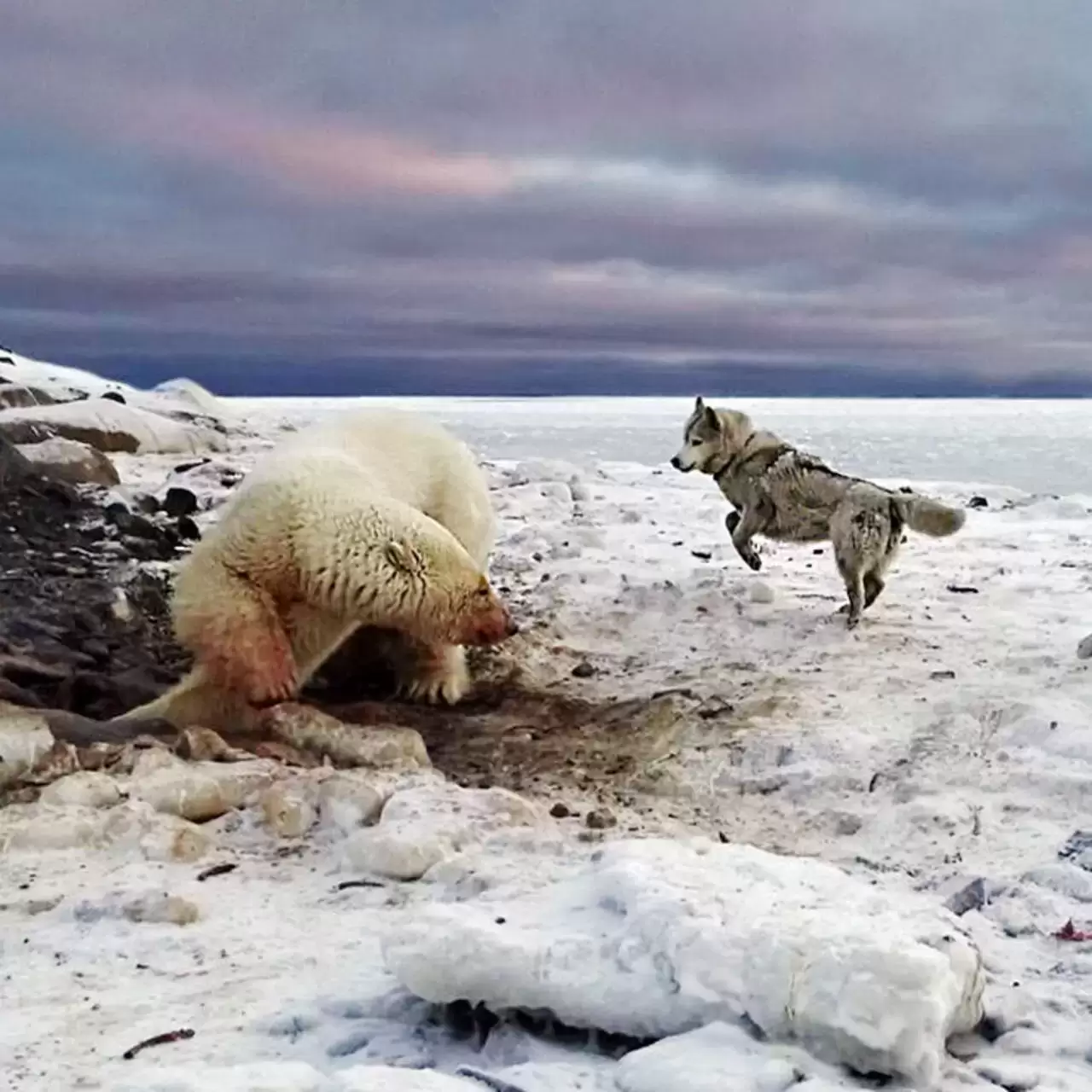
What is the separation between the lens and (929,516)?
7859 mm

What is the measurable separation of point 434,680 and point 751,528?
9.71 ft

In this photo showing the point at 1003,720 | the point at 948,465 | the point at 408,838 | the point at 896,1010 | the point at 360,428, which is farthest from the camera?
the point at 948,465

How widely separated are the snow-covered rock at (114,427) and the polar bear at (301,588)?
30.6 feet

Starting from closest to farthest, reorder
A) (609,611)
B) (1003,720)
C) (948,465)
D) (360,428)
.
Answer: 1. (1003,720)
2. (360,428)
3. (609,611)
4. (948,465)

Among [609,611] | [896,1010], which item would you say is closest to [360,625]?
[609,611]

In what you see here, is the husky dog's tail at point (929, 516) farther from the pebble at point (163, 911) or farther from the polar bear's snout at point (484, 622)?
the pebble at point (163, 911)

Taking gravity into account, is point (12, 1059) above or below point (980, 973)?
below

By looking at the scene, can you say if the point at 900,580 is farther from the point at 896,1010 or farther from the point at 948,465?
the point at 948,465

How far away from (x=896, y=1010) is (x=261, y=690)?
3.78m

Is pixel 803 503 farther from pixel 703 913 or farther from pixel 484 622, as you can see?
pixel 703 913

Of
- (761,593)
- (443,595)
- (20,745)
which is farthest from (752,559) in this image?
(20,745)

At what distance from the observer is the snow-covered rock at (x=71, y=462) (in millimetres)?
11898

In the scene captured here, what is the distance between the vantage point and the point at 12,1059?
111 inches

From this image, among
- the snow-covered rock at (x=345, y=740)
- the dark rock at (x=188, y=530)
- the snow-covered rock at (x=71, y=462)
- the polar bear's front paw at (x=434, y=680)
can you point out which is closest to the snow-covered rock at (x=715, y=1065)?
the snow-covered rock at (x=345, y=740)
